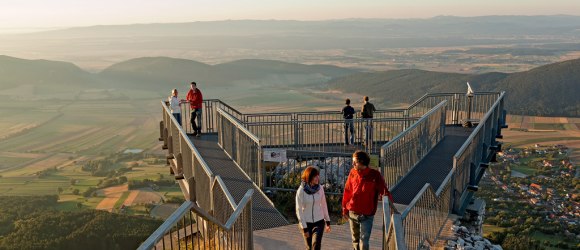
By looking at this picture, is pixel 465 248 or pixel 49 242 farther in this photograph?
pixel 49 242

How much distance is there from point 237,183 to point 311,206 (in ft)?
16.3

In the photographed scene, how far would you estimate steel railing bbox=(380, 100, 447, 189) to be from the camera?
1002cm

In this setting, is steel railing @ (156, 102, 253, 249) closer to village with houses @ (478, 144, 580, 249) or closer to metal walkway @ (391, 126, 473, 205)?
metal walkway @ (391, 126, 473, 205)

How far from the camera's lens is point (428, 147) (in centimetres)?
1348

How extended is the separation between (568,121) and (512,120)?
47.5 ft

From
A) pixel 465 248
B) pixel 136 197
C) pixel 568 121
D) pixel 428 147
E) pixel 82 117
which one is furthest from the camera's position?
pixel 82 117

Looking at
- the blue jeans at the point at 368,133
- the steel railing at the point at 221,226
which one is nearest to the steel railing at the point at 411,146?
the blue jeans at the point at 368,133

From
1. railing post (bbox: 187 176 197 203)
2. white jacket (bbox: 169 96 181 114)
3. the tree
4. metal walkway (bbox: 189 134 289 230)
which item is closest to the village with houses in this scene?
the tree

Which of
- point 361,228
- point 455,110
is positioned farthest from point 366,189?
point 455,110

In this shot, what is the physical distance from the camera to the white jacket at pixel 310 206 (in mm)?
5941

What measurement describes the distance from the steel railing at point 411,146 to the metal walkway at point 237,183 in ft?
8.38

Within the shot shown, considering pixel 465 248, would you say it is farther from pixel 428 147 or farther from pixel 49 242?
pixel 49 242

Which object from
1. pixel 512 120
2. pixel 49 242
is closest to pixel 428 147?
pixel 49 242

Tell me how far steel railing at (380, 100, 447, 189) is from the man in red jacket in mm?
3616
